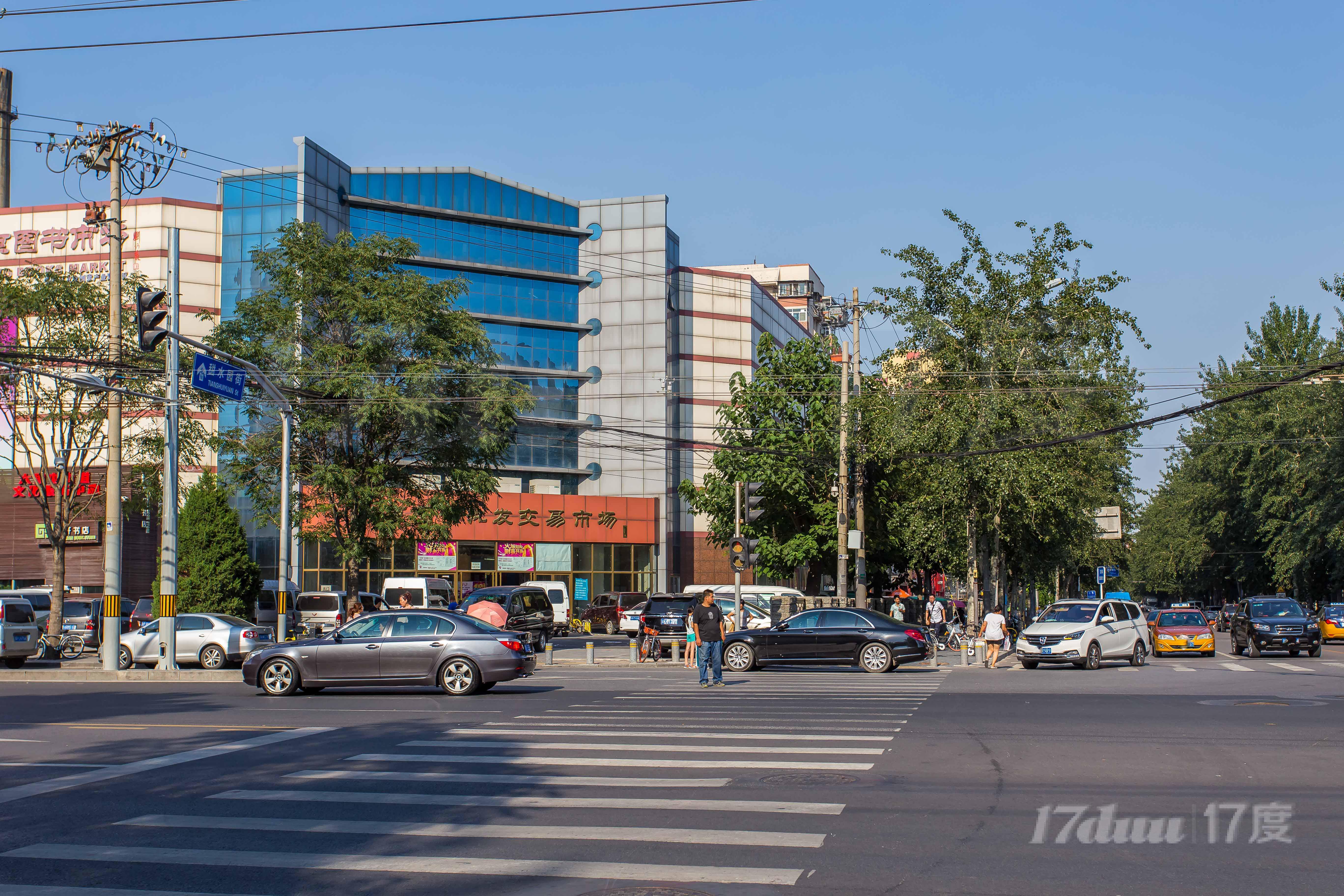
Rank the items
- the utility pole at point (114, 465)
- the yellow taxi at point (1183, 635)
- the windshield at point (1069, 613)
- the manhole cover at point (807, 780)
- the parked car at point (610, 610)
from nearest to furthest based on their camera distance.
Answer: the manhole cover at point (807, 780) → the utility pole at point (114, 465) → the windshield at point (1069, 613) → the yellow taxi at point (1183, 635) → the parked car at point (610, 610)

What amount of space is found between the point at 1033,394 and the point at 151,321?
78.7ft

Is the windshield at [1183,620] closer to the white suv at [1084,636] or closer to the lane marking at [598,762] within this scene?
the white suv at [1084,636]

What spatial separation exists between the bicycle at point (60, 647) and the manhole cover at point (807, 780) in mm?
26910

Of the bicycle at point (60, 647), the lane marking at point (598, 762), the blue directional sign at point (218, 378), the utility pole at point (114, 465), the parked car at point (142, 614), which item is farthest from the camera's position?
the parked car at point (142, 614)

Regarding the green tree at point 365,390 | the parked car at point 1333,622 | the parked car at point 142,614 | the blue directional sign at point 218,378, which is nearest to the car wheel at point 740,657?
the green tree at point 365,390

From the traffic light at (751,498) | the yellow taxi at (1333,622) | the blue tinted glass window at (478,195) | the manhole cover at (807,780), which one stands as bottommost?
the yellow taxi at (1333,622)

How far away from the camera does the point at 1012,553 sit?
45.0m

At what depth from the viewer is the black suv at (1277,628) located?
3306 centimetres

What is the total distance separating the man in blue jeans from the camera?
21844mm

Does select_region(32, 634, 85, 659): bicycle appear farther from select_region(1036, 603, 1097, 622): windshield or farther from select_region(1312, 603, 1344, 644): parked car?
select_region(1312, 603, 1344, 644): parked car

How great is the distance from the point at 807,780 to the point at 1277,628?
27.9 metres

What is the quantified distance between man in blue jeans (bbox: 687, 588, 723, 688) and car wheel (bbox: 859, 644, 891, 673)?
5131 millimetres

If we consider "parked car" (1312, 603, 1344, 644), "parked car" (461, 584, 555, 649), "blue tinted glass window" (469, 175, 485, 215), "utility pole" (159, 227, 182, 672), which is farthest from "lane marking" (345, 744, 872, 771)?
"blue tinted glass window" (469, 175, 485, 215)

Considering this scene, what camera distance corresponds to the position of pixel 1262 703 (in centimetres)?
1794
